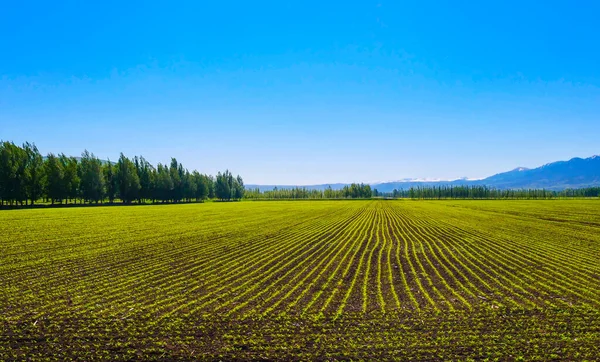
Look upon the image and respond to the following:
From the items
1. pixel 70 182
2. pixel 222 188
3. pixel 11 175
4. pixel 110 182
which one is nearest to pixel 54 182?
pixel 70 182

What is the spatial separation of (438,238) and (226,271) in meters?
19.5

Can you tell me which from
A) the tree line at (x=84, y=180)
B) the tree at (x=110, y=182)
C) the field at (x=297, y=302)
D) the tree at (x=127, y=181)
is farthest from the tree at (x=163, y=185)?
the field at (x=297, y=302)

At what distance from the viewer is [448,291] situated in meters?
14.1

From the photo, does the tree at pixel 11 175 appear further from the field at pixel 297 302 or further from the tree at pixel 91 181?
the field at pixel 297 302

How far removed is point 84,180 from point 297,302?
105 meters

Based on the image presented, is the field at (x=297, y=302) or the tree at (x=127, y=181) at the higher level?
the tree at (x=127, y=181)

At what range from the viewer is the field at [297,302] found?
9055mm

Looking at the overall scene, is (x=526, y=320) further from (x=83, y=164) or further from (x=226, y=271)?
(x=83, y=164)

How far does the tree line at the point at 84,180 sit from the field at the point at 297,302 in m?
72.5

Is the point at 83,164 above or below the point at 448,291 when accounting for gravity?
above

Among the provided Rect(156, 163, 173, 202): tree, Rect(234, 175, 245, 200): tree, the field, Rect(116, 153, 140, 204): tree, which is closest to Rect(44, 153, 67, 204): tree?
Rect(116, 153, 140, 204): tree

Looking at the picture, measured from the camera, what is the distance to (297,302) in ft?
41.4

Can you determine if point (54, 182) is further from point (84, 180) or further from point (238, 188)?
point (238, 188)

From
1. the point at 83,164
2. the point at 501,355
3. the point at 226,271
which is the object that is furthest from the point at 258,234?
the point at 83,164
